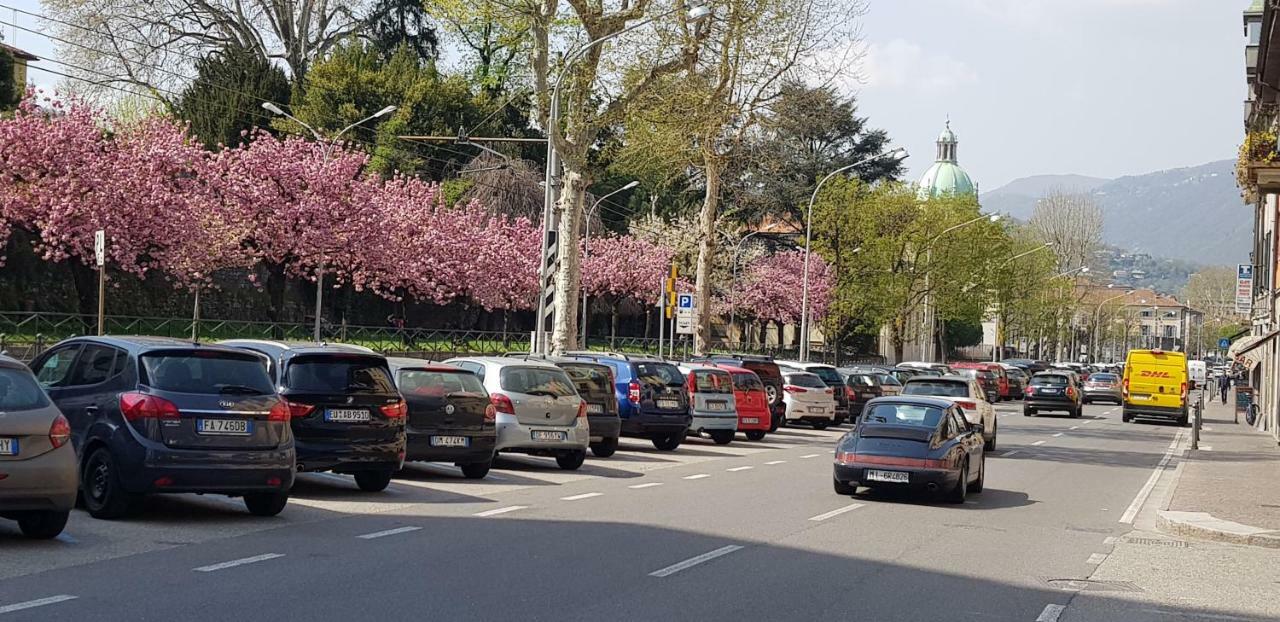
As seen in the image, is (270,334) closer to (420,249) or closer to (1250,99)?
(420,249)

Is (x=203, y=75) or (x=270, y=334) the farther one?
(x=203, y=75)

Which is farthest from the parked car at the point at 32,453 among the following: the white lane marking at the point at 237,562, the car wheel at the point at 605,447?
the car wheel at the point at 605,447

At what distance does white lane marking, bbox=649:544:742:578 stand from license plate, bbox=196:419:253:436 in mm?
4102

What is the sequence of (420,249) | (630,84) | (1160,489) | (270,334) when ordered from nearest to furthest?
(1160,489) < (630,84) < (270,334) < (420,249)

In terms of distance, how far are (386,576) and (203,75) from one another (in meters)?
54.0

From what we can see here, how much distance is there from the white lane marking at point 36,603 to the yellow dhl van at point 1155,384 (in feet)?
137

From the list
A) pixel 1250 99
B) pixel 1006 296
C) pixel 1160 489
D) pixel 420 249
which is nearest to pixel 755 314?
pixel 1006 296

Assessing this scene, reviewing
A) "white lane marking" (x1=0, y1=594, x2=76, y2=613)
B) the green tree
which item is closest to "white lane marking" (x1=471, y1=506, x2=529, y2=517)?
"white lane marking" (x1=0, y1=594, x2=76, y2=613)

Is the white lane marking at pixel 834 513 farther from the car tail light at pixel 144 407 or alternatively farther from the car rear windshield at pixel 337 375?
the car tail light at pixel 144 407

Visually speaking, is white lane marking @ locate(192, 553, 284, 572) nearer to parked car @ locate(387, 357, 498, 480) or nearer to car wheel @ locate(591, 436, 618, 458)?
parked car @ locate(387, 357, 498, 480)

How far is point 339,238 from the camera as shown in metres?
49.0

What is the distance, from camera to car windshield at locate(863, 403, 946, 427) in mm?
17656

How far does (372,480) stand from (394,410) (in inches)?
44.0

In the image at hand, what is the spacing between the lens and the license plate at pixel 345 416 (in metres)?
14.9
